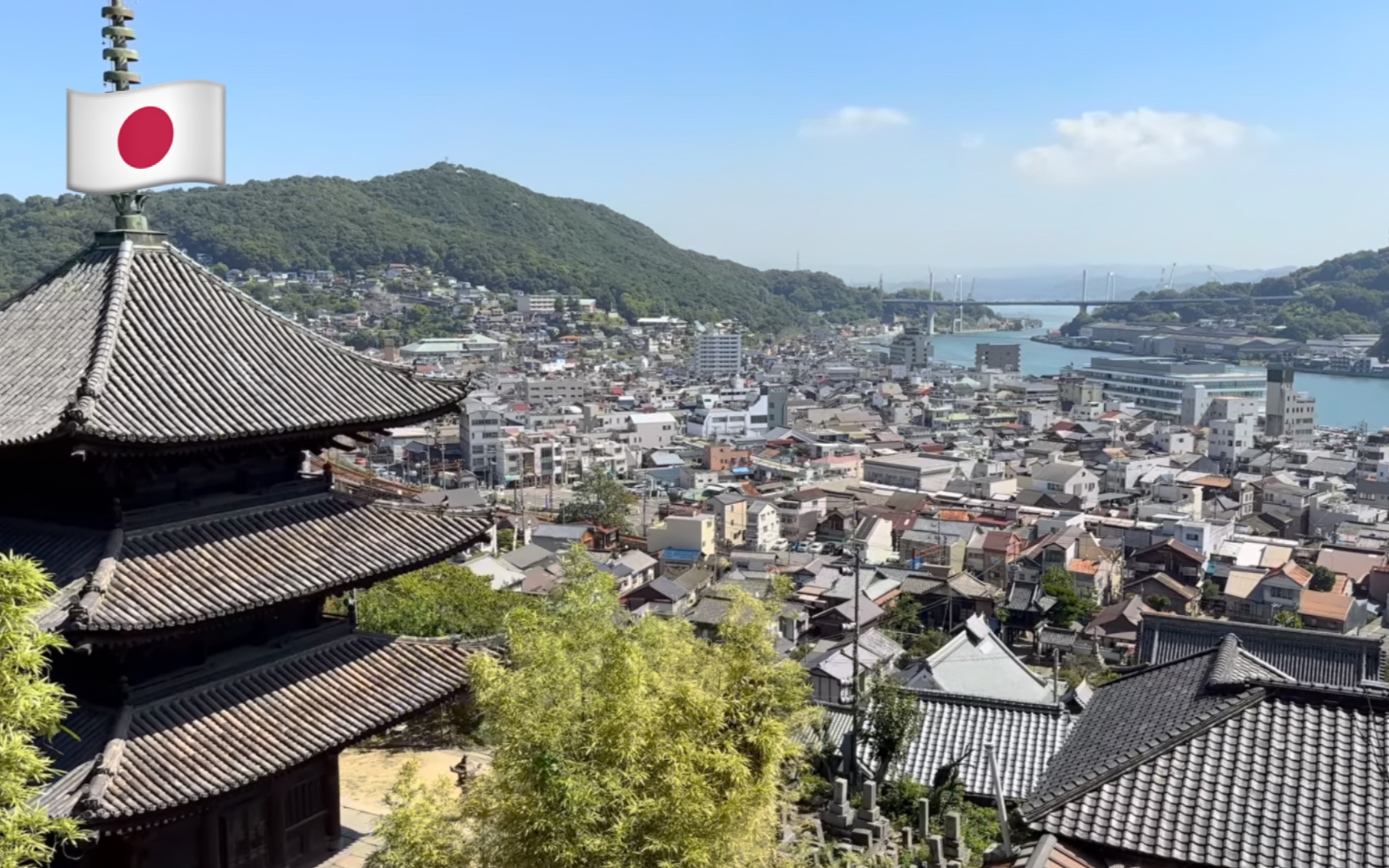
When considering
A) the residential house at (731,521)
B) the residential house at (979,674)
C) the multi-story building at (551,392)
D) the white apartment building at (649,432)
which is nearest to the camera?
the residential house at (979,674)

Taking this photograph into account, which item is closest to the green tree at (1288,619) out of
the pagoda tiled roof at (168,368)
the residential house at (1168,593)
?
the residential house at (1168,593)

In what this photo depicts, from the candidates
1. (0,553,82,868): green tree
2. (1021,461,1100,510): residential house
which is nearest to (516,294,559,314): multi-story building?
(1021,461,1100,510): residential house

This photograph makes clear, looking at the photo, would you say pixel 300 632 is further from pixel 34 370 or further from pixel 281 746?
pixel 34 370

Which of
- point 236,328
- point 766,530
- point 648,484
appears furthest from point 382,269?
point 236,328

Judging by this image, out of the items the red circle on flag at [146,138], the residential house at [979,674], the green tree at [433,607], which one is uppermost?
the red circle on flag at [146,138]

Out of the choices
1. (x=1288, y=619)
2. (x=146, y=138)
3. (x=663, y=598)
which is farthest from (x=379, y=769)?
(x=1288, y=619)

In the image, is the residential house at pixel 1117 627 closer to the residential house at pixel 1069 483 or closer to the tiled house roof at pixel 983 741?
the residential house at pixel 1069 483
